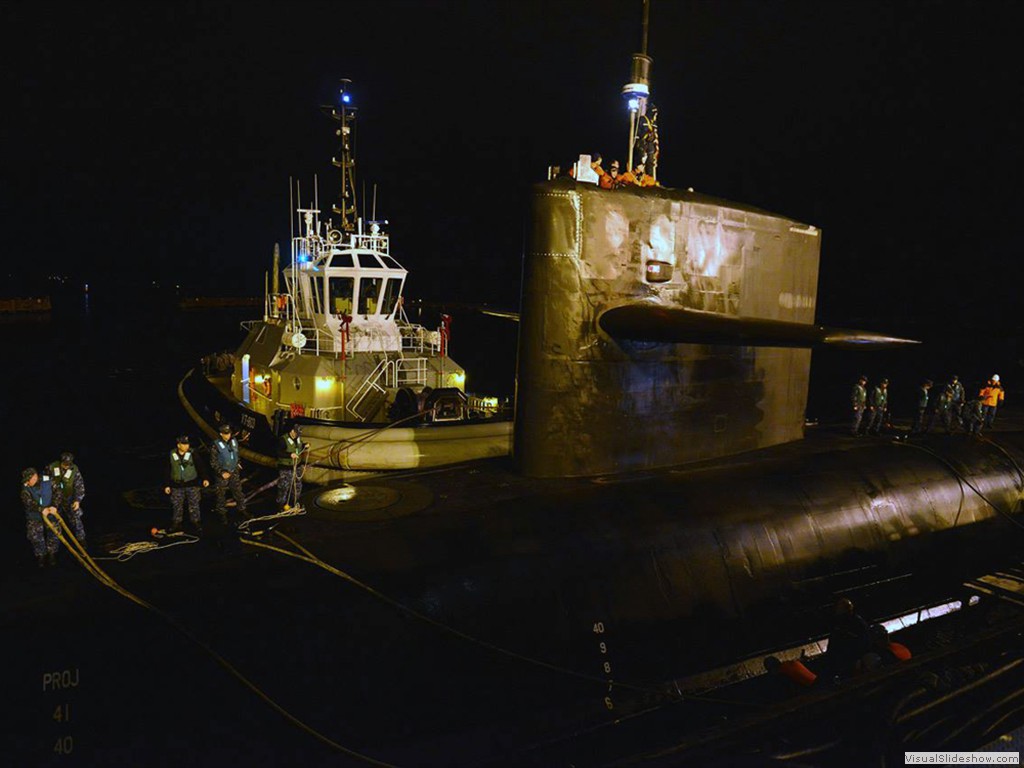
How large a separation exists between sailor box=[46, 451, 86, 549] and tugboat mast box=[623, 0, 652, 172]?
8905 millimetres

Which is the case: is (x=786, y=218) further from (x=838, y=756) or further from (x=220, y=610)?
(x=220, y=610)

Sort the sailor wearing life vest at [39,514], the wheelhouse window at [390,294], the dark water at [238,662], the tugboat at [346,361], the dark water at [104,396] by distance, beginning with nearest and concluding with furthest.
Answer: the dark water at [238,662], the sailor wearing life vest at [39,514], the tugboat at [346,361], the wheelhouse window at [390,294], the dark water at [104,396]

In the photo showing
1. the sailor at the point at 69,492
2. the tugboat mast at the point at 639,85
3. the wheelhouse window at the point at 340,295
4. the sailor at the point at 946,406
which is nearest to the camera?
the sailor at the point at 69,492

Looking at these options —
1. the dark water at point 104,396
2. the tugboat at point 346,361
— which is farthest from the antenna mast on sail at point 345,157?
the dark water at point 104,396

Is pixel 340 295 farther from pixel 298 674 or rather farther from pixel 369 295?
pixel 298 674

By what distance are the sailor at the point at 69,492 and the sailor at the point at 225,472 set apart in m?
1.70

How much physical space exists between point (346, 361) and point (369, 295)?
6.59 ft

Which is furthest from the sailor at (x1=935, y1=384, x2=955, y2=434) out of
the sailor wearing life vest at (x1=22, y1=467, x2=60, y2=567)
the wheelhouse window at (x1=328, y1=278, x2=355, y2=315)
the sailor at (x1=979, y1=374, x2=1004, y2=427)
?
the sailor wearing life vest at (x1=22, y1=467, x2=60, y2=567)

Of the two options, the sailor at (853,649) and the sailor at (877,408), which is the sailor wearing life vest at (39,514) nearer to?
the sailor at (853,649)

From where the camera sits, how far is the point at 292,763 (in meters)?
6.17

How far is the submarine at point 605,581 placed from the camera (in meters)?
6.36

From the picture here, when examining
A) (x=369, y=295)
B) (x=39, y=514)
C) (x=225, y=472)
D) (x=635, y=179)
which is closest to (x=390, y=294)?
(x=369, y=295)

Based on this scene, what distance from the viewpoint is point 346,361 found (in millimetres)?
16969

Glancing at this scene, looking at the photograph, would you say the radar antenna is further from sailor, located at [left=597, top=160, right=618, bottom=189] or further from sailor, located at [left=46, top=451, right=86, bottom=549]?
sailor, located at [left=46, top=451, right=86, bottom=549]
